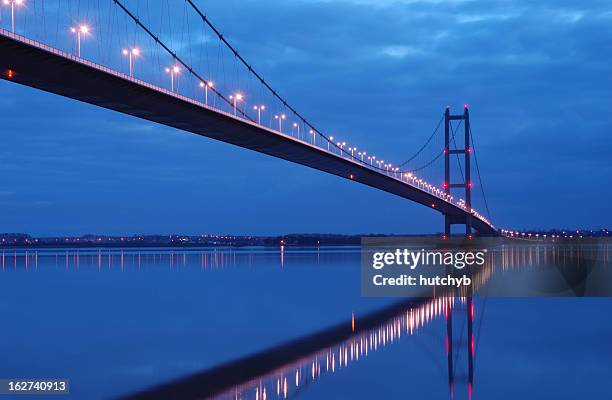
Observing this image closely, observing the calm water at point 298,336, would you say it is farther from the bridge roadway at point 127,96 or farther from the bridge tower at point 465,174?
the bridge tower at point 465,174

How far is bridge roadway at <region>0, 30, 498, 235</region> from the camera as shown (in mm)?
18250

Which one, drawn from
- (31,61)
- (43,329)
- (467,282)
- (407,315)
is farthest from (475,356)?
(467,282)

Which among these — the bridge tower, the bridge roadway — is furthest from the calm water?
the bridge tower

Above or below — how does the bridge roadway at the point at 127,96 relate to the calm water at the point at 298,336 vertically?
above

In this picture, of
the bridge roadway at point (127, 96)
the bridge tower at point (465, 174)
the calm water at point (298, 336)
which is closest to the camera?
the calm water at point (298, 336)

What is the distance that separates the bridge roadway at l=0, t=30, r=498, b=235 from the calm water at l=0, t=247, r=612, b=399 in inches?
241

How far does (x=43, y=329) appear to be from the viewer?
17.3 m

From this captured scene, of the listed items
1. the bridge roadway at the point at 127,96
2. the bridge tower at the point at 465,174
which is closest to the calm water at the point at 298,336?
the bridge roadway at the point at 127,96

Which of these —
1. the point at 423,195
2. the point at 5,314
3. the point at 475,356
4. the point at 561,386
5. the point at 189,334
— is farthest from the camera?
the point at 423,195

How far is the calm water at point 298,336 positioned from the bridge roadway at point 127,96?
6.13 m

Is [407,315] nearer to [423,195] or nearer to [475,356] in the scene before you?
[475,356]

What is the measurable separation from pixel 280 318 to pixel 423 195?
129 feet

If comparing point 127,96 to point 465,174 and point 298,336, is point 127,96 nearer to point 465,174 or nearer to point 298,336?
point 298,336

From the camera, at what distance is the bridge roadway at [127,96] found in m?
18.2
